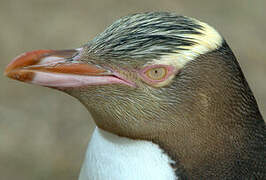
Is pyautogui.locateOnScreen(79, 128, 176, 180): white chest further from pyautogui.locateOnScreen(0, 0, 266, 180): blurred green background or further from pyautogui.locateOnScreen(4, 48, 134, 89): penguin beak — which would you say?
pyautogui.locateOnScreen(0, 0, 266, 180): blurred green background

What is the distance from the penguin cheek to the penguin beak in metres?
0.07

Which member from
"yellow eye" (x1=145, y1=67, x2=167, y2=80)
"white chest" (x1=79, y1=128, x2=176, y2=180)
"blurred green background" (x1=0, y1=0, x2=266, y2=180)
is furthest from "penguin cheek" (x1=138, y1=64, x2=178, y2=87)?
"blurred green background" (x1=0, y1=0, x2=266, y2=180)

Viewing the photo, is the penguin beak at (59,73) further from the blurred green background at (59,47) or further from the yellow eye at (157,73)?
the blurred green background at (59,47)

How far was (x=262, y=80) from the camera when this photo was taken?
5.30 meters

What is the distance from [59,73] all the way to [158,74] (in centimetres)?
40

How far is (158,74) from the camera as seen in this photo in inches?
79.1

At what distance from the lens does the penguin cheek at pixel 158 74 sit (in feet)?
6.59

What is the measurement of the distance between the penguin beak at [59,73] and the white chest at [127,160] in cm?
30

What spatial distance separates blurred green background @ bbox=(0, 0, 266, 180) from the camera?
14.7ft

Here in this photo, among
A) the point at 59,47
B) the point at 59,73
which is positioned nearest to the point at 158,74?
the point at 59,73

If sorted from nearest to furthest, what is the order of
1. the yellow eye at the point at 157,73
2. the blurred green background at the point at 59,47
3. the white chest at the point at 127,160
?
the yellow eye at the point at 157,73 → the white chest at the point at 127,160 → the blurred green background at the point at 59,47

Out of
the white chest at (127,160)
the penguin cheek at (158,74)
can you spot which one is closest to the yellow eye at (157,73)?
the penguin cheek at (158,74)

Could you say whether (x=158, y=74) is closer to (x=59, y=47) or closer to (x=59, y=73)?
(x=59, y=73)

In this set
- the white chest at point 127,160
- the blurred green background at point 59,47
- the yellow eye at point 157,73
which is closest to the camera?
the yellow eye at point 157,73
